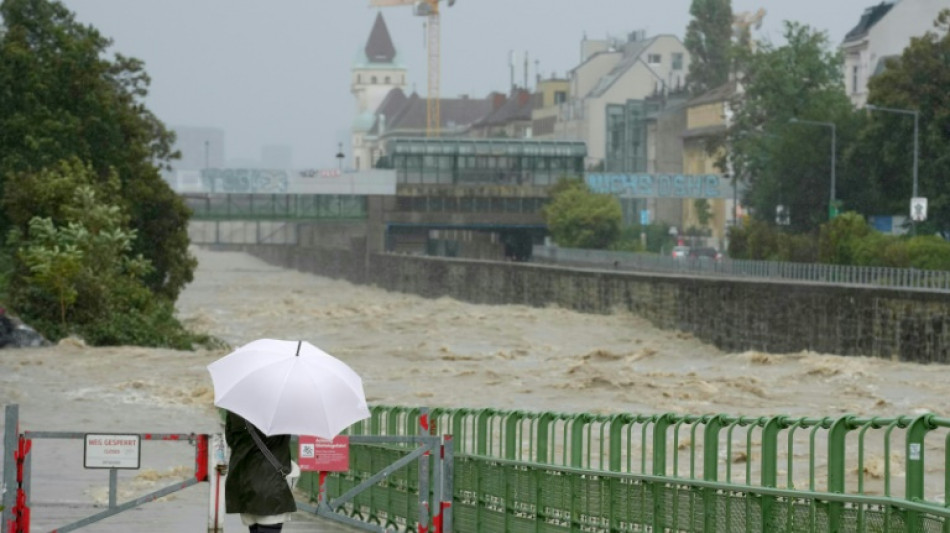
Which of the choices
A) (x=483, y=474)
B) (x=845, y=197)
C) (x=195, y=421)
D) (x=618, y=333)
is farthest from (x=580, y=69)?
(x=483, y=474)

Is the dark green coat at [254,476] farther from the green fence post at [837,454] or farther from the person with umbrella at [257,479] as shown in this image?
the green fence post at [837,454]

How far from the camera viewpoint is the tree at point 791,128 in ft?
320

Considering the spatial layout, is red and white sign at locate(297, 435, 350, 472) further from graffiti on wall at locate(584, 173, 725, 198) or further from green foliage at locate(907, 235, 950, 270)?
graffiti on wall at locate(584, 173, 725, 198)

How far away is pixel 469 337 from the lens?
219ft

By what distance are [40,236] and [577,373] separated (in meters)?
15.5

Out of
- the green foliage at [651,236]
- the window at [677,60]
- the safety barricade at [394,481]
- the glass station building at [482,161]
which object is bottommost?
the green foliage at [651,236]

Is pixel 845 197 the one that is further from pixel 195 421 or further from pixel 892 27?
pixel 195 421

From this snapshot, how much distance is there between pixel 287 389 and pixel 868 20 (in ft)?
338

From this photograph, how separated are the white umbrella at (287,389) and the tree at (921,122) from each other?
7140cm

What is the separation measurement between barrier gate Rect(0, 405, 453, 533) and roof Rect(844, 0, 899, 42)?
3803 inches

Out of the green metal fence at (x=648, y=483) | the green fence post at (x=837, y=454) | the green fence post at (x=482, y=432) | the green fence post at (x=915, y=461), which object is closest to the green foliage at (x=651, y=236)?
the green metal fence at (x=648, y=483)

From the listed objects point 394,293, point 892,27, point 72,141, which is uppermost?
point 892,27

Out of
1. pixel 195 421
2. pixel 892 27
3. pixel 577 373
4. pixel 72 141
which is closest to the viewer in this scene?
pixel 195 421

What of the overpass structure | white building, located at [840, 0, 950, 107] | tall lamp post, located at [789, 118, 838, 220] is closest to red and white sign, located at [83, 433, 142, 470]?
tall lamp post, located at [789, 118, 838, 220]
